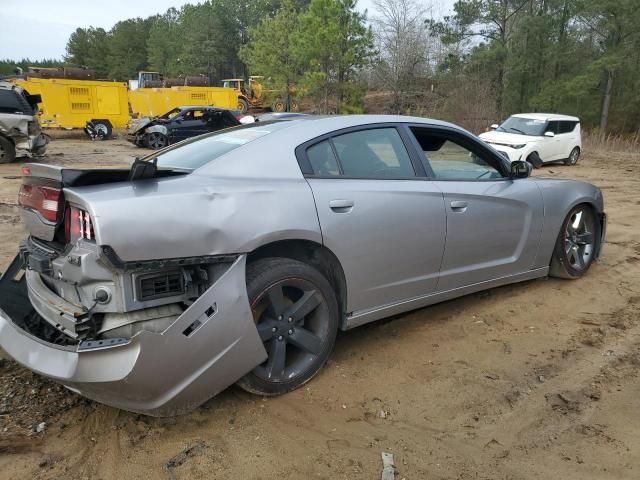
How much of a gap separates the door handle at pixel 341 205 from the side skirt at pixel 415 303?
0.66m

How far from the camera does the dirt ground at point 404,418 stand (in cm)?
236

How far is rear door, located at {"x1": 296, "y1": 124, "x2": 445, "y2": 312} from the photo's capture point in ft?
9.84

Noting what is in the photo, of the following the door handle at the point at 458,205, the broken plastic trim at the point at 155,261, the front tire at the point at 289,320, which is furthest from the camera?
the door handle at the point at 458,205

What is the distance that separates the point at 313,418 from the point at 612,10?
1282 inches

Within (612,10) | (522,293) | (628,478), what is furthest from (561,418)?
(612,10)

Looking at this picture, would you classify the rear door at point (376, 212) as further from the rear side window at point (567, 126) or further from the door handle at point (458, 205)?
the rear side window at point (567, 126)

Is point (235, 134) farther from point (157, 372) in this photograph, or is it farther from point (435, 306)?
point (435, 306)

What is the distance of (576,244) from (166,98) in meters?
22.5

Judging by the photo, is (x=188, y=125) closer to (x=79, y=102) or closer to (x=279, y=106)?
(x=79, y=102)

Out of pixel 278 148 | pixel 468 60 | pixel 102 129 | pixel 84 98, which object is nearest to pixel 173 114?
pixel 102 129

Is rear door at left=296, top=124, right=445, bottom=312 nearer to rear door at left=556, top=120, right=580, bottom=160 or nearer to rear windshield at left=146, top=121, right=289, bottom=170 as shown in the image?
rear windshield at left=146, top=121, right=289, bottom=170

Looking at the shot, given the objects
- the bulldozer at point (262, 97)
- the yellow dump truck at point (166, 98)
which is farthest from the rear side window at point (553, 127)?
the bulldozer at point (262, 97)

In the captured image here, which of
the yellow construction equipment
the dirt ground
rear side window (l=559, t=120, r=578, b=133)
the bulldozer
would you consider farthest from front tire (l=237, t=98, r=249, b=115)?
the dirt ground

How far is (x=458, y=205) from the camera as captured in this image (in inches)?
141
